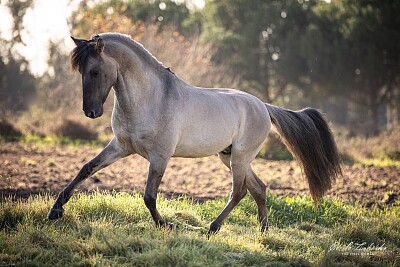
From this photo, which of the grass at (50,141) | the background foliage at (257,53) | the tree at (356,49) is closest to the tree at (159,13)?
the background foliage at (257,53)

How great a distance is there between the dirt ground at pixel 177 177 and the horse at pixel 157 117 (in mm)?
2468

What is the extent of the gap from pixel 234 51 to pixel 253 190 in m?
30.3

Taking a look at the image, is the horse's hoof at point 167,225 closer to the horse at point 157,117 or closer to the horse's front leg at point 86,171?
the horse at point 157,117

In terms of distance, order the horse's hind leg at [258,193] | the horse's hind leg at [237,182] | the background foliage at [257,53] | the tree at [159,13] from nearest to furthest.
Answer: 1. the horse's hind leg at [237,182]
2. the horse's hind leg at [258,193]
3. the background foliage at [257,53]
4. the tree at [159,13]

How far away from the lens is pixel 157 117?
5.84 meters

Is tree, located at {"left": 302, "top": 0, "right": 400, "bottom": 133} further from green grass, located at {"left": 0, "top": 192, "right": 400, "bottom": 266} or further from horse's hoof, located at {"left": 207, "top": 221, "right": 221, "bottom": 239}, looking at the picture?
horse's hoof, located at {"left": 207, "top": 221, "right": 221, "bottom": 239}

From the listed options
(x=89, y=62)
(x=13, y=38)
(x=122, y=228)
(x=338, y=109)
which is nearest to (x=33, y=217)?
(x=122, y=228)

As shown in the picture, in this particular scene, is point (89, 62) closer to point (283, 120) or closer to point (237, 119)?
point (237, 119)

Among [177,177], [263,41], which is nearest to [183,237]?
[177,177]

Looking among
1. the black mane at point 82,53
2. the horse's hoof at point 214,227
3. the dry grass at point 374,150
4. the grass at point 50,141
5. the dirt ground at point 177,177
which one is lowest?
the grass at point 50,141

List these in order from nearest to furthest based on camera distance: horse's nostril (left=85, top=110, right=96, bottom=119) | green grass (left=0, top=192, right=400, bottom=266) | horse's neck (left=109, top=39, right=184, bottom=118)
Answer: green grass (left=0, top=192, right=400, bottom=266) → horse's nostril (left=85, top=110, right=96, bottom=119) → horse's neck (left=109, top=39, right=184, bottom=118)

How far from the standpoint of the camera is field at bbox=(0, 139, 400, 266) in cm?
477

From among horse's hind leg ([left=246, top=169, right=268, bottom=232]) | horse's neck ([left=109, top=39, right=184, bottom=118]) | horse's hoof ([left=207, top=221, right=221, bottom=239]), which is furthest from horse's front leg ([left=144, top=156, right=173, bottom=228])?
horse's hind leg ([left=246, top=169, right=268, bottom=232])

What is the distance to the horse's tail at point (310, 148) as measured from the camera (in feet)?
24.3
